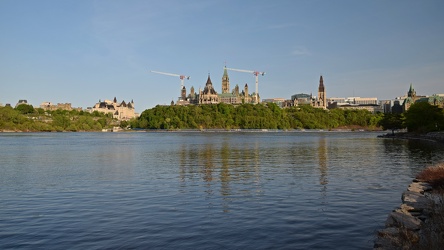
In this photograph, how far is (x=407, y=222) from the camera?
50.1 ft

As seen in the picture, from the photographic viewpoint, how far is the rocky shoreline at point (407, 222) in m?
12.9

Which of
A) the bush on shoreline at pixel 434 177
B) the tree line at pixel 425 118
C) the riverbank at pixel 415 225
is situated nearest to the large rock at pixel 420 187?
the riverbank at pixel 415 225

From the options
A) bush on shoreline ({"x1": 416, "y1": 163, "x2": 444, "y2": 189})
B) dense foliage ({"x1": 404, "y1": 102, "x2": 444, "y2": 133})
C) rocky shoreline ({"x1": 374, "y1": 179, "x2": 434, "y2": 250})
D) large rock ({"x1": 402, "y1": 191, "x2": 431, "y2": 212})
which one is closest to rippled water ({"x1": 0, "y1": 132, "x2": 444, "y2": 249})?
rocky shoreline ({"x1": 374, "y1": 179, "x2": 434, "y2": 250})

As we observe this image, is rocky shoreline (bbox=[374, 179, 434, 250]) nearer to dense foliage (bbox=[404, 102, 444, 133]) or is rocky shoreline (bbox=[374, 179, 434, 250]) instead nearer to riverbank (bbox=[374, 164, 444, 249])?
riverbank (bbox=[374, 164, 444, 249])

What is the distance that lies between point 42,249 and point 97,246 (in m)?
1.78

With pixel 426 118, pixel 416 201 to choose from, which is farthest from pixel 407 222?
pixel 426 118

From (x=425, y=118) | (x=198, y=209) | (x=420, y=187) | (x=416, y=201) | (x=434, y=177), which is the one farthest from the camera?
(x=425, y=118)

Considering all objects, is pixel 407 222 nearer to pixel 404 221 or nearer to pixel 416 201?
pixel 404 221

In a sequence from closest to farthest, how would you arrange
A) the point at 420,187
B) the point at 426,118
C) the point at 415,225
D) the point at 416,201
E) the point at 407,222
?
the point at 415,225 < the point at 407,222 < the point at 416,201 < the point at 420,187 < the point at 426,118

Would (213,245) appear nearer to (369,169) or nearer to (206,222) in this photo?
(206,222)

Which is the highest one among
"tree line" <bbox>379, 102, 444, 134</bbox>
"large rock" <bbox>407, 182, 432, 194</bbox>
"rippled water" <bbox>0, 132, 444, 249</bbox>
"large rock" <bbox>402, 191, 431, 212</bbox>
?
"tree line" <bbox>379, 102, 444, 134</bbox>

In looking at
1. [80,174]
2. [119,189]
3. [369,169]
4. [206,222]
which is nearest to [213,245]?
[206,222]

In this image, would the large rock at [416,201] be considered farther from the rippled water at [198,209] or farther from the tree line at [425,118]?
the tree line at [425,118]

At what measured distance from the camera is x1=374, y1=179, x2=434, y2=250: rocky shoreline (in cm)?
1295
